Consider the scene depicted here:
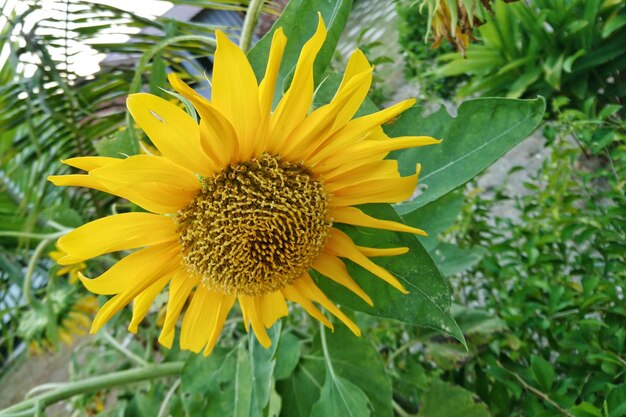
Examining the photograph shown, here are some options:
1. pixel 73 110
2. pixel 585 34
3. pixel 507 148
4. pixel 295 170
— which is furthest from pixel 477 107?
pixel 585 34

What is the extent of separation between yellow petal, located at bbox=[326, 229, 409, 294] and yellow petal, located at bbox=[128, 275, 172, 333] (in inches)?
5.6

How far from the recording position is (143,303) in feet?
1.27

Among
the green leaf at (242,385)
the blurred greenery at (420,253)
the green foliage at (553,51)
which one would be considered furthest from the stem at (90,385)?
the green foliage at (553,51)

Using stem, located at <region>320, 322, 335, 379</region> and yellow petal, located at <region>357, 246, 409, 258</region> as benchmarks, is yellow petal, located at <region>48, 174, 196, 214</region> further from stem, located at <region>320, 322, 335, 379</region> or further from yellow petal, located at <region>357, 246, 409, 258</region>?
stem, located at <region>320, 322, 335, 379</region>

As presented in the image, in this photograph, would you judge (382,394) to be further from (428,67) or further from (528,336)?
(428,67)

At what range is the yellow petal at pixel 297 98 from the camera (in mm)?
320

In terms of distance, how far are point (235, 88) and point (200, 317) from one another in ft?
0.71

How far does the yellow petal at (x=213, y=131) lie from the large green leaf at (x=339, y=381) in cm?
30

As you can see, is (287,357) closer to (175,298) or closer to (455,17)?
(175,298)

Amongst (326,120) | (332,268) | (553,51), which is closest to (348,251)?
(332,268)

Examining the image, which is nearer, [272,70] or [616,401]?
[272,70]

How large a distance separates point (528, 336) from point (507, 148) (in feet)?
1.36

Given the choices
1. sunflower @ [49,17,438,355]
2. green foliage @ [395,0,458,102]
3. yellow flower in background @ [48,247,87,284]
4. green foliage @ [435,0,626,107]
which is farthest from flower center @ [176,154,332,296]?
green foliage @ [395,0,458,102]

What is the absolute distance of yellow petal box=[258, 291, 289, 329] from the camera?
466mm
